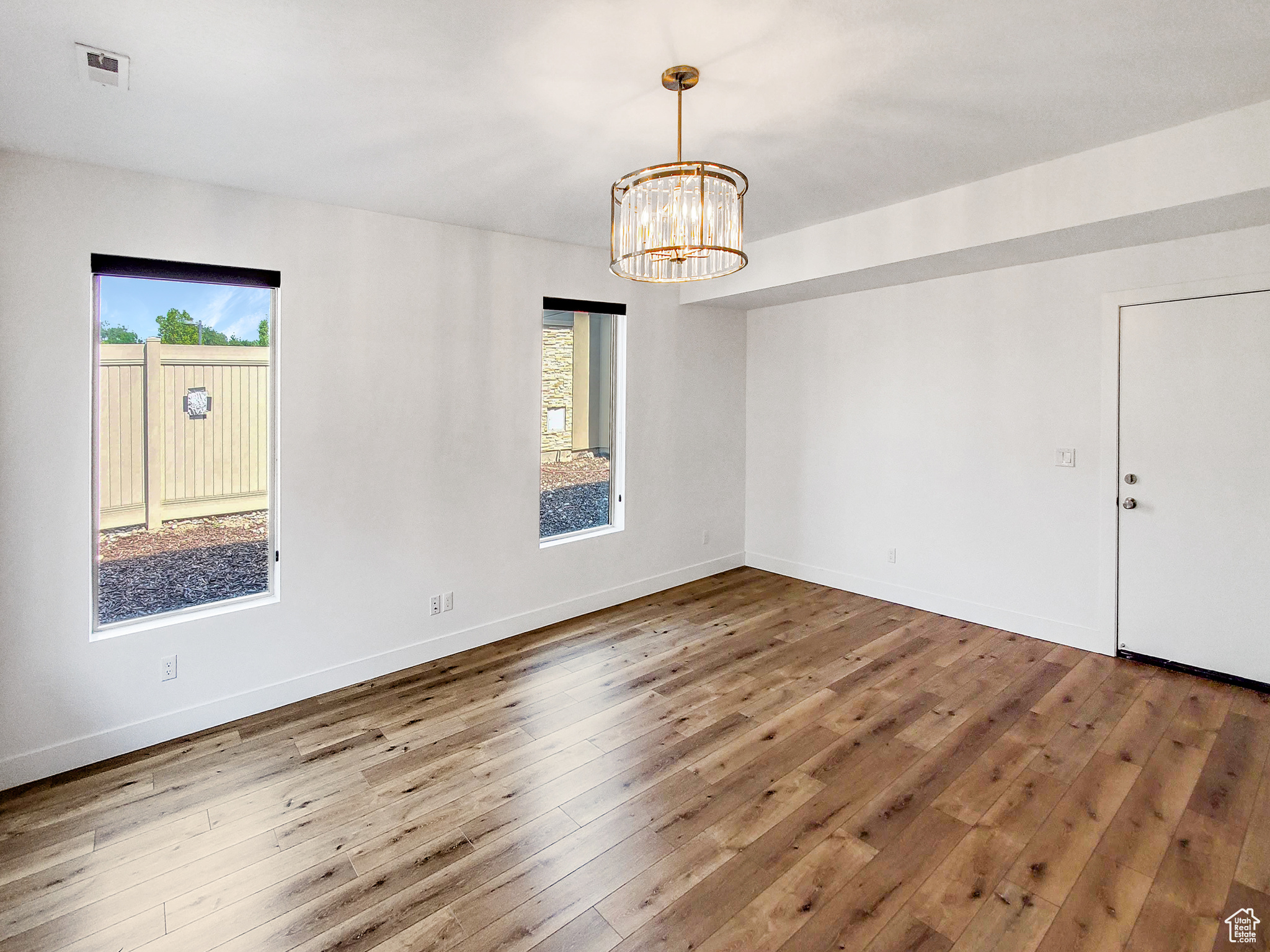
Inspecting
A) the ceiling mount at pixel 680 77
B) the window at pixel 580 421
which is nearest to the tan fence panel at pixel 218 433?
the window at pixel 580 421

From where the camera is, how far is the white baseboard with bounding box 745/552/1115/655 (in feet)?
13.0

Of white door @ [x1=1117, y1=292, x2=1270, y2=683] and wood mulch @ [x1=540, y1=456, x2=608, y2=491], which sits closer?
white door @ [x1=1117, y1=292, x2=1270, y2=683]

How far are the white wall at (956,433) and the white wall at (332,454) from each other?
40.7 inches

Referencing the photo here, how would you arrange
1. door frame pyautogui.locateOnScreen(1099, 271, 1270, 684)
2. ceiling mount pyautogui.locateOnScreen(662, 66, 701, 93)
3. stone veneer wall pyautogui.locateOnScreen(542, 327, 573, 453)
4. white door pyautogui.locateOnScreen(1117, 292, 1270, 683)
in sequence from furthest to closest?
stone veneer wall pyautogui.locateOnScreen(542, 327, 573, 453) < door frame pyautogui.locateOnScreen(1099, 271, 1270, 684) < white door pyautogui.locateOnScreen(1117, 292, 1270, 683) < ceiling mount pyautogui.locateOnScreen(662, 66, 701, 93)

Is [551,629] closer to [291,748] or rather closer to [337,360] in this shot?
[291,748]

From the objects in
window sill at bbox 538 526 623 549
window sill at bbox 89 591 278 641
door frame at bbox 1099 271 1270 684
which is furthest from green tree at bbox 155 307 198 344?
door frame at bbox 1099 271 1270 684

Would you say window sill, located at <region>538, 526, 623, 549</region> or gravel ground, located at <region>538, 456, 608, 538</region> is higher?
gravel ground, located at <region>538, 456, 608, 538</region>

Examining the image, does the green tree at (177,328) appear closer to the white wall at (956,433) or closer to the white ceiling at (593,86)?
the white ceiling at (593,86)

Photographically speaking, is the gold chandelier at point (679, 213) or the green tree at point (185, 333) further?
the green tree at point (185, 333)

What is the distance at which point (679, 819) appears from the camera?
2.38 meters

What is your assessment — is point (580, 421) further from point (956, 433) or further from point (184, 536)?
point (956, 433)

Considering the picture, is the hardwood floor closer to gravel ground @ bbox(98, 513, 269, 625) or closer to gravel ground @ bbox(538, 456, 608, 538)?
Answer: gravel ground @ bbox(98, 513, 269, 625)
